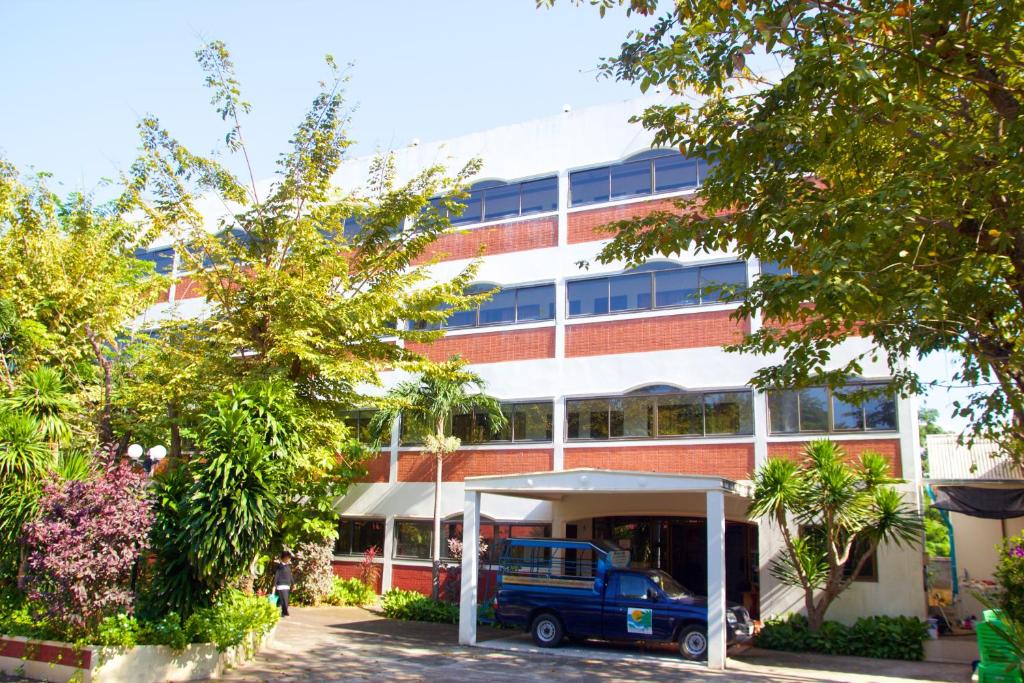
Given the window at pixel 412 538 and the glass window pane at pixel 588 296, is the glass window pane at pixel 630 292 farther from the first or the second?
the window at pixel 412 538

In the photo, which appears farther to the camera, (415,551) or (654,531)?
(415,551)

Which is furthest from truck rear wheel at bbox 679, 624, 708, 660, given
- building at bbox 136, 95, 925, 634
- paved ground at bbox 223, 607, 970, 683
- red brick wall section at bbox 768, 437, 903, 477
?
red brick wall section at bbox 768, 437, 903, 477

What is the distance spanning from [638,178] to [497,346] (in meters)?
5.63

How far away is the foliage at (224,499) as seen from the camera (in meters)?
11.6

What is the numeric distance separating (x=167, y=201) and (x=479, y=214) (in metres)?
10.1

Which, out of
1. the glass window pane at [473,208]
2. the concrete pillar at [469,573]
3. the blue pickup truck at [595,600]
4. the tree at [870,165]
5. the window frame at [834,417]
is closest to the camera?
the tree at [870,165]

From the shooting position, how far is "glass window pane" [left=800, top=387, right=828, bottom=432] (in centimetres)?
1809

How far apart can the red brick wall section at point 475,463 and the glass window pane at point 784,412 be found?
5.39 meters

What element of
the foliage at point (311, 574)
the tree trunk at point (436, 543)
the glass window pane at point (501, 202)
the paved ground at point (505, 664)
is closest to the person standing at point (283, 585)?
the paved ground at point (505, 664)

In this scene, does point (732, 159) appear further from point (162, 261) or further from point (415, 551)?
point (162, 261)

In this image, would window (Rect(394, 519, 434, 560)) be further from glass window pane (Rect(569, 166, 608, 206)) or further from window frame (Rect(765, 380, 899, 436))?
glass window pane (Rect(569, 166, 608, 206))

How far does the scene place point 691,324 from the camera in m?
19.8

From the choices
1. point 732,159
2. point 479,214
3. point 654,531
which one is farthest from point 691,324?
point 732,159

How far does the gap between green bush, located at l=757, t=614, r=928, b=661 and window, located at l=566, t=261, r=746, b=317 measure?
7.32 meters
